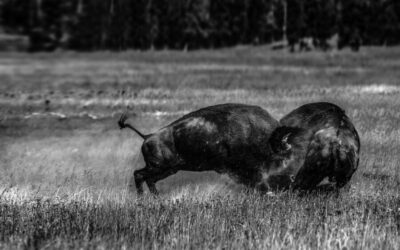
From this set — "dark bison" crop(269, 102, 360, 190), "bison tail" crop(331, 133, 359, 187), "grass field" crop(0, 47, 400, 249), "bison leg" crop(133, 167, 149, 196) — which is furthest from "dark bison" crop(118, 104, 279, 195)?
"bison tail" crop(331, 133, 359, 187)

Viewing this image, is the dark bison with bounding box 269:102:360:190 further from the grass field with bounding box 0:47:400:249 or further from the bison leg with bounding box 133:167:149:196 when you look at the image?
the bison leg with bounding box 133:167:149:196

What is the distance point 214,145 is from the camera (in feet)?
21.5

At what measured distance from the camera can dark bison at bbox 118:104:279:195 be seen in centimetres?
654

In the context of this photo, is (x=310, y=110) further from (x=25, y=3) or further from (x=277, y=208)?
(x=25, y=3)

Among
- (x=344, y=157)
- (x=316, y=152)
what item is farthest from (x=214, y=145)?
(x=344, y=157)

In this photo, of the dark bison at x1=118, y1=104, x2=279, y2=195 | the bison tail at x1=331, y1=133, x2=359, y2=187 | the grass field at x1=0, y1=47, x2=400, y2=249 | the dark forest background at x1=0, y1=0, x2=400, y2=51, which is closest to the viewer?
the grass field at x1=0, y1=47, x2=400, y2=249

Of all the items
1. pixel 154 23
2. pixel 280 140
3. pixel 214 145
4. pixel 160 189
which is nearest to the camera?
pixel 214 145

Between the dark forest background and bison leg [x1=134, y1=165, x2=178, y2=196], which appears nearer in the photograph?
bison leg [x1=134, y1=165, x2=178, y2=196]

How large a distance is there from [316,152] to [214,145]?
3.95 ft

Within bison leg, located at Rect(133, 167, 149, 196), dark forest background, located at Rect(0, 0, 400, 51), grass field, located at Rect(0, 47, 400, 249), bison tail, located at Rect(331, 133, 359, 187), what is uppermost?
dark forest background, located at Rect(0, 0, 400, 51)

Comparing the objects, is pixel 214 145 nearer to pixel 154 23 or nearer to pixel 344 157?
pixel 344 157

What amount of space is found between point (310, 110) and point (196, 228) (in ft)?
8.96

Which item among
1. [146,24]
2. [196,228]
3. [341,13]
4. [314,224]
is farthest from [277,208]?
[146,24]

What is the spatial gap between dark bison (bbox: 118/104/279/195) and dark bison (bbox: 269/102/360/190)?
181 mm
